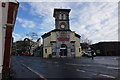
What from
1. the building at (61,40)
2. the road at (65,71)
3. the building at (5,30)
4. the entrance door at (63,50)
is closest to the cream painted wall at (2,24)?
the building at (5,30)

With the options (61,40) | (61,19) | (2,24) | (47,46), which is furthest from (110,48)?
(2,24)

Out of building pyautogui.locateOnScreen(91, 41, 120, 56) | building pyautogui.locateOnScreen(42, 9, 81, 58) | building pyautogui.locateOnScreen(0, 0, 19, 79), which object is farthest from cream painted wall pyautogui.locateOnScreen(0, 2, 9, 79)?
building pyautogui.locateOnScreen(91, 41, 120, 56)

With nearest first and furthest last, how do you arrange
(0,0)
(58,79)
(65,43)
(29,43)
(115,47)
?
1. (0,0)
2. (58,79)
3. (65,43)
4. (115,47)
5. (29,43)

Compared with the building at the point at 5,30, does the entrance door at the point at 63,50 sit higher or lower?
lower

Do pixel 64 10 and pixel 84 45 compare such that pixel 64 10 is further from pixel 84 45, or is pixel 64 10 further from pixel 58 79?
pixel 84 45

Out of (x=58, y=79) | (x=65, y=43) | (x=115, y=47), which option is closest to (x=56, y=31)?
(x=65, y=43)

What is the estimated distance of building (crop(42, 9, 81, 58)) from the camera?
115ft

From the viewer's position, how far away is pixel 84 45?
7469cm

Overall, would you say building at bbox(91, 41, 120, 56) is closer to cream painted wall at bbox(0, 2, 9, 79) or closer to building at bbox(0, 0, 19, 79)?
building at bbox(0, 0, 19, 79)

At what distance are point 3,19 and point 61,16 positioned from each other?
33347 mm

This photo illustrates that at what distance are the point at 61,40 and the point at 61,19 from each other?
283 inches

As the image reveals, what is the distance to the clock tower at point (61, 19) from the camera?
3709 centimetres

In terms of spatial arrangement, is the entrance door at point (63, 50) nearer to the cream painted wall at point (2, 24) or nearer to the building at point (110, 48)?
the building at point (110, 48)

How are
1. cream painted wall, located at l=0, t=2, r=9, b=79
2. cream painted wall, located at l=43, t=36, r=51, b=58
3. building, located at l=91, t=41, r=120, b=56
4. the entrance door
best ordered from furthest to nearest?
1. building, located at l=91, t=41, r=120, b=56
2. cream painted wall, located at l=43, t=36, r=51, b=58
3. the entrance door
4. cream painted wall, located at l=0, t=2, r=9, b=79
